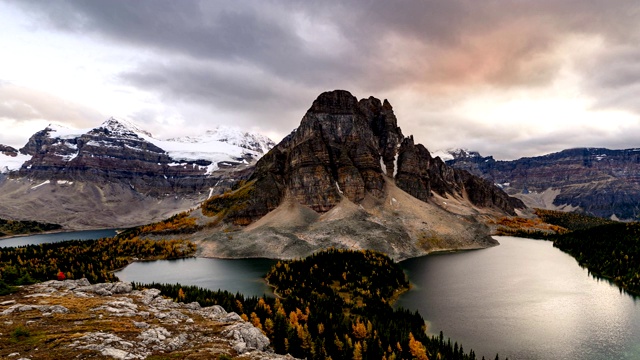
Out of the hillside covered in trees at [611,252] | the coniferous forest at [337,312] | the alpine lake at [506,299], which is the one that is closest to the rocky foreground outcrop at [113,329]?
the coniferous forest at [337,312]

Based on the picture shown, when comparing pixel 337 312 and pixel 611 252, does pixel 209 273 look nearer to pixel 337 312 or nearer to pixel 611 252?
pixel 337 312

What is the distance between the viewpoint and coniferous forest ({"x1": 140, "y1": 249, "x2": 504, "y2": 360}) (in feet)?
174

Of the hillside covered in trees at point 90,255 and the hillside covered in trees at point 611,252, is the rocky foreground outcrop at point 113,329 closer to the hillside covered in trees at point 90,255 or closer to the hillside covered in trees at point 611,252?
the hillside covered in trees at point 90,255

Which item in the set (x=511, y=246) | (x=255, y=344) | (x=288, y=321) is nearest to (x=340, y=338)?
(x=288, y=321)

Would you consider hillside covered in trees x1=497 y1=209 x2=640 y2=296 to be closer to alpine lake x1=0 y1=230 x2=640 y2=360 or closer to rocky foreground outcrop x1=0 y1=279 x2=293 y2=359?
alpine lake x1=0 y1=230 x2=640 y2=360

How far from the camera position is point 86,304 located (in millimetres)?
49500

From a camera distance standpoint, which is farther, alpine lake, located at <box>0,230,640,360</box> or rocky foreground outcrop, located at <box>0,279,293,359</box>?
alpine lake, located at <box>0,230,640,360</box>

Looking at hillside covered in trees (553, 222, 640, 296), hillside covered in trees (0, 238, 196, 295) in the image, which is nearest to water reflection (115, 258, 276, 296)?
hillside covered in trees (0, 238, 196, 295)

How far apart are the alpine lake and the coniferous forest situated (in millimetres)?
6153

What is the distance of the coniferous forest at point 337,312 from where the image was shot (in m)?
53.1

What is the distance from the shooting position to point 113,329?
129 ft

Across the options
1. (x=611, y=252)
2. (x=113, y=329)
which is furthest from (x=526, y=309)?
(x=611, y=252)

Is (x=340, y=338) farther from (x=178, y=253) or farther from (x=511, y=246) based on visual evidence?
(x=511, y=246)

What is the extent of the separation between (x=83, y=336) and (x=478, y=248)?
176038 millimetres
